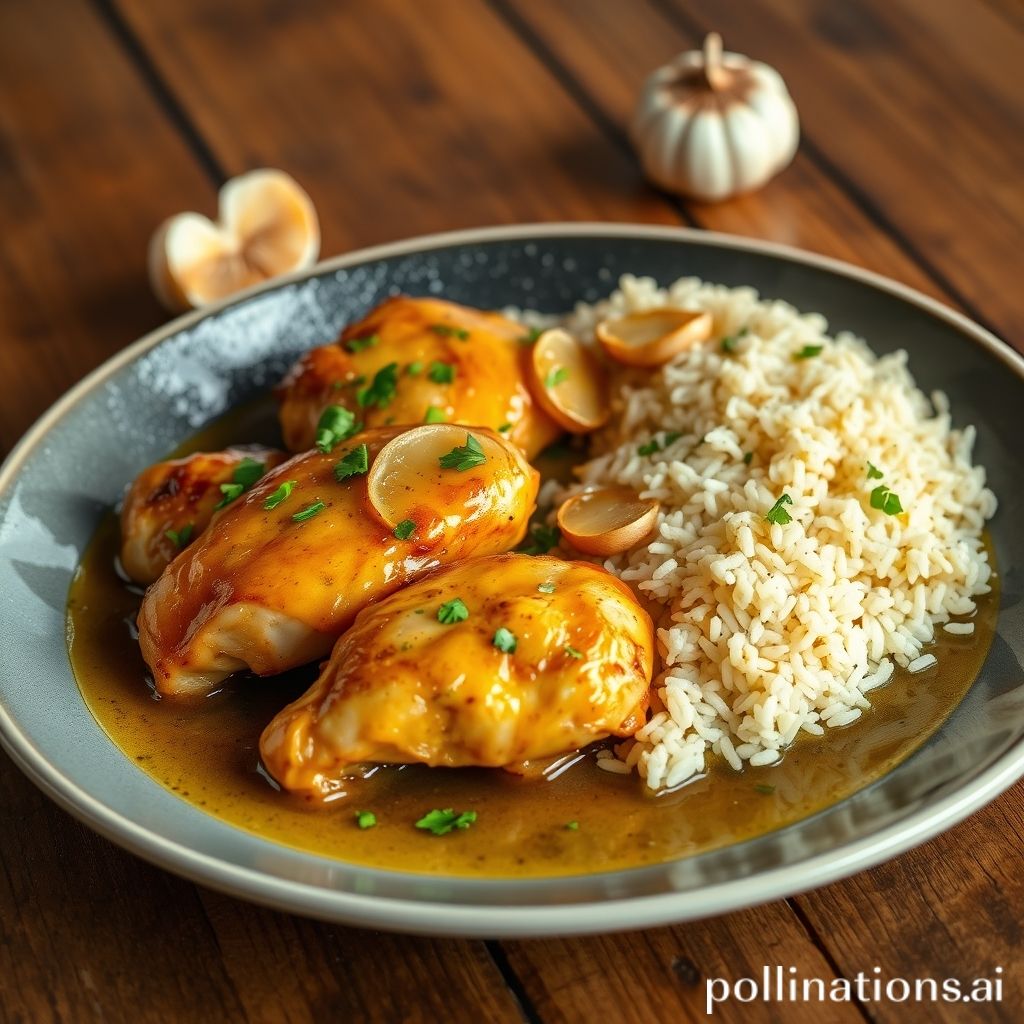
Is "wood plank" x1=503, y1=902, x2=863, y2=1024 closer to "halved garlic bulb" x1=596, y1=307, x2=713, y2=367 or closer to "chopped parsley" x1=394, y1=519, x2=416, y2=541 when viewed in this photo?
"chopped parsley" x1=394, y1=519, x2=416, y2=541

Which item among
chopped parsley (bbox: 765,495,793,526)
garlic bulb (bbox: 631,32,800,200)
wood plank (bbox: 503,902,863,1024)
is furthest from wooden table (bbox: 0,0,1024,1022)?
chopped parsley (bbox: 765,495,793,526)

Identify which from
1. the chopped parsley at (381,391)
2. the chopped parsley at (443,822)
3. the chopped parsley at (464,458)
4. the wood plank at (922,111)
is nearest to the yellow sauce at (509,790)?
the chopped parsley at (443,822)

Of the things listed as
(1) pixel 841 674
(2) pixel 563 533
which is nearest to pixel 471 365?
(2) pixel 563 533

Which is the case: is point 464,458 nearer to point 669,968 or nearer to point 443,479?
point 443,479

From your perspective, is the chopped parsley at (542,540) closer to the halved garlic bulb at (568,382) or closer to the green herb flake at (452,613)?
the halved garlic bulb at (568,382)

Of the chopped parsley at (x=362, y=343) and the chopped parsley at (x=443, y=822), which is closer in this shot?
the chopped parsley at (x=443, y=822)

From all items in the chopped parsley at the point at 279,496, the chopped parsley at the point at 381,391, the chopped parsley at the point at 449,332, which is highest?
the chopped parsley at the point at 449,332

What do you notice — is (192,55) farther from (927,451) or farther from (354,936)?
(354,936)

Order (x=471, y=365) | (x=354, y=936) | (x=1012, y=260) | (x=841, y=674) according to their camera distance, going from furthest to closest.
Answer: (x=1012, y=260), (x=471, y=365), (x=841, y=674), (x=354, y=936)
